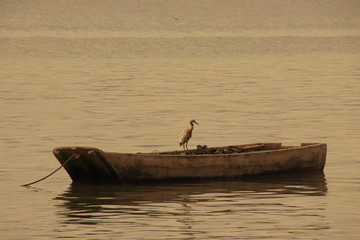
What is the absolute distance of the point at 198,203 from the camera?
19.1 m

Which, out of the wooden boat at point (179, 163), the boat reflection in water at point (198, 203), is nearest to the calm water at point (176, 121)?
the boat reflection in water at point (198, 203)

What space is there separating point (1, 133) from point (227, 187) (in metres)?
10.5

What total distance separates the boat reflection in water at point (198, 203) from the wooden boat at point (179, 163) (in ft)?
0.58

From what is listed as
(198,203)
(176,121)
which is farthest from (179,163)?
(176,121)

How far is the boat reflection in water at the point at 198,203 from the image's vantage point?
57.2ft

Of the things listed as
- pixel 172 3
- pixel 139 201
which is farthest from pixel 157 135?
pixel 172 3

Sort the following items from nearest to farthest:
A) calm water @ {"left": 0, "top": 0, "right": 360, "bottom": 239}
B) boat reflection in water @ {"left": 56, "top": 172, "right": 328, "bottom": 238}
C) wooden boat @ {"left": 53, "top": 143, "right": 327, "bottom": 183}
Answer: boat reflection in water @ {"left": 56, "top": 172, "right": 328, "bottom": 238}, calm water @ {"left": 0, "top": 0, "right": 360, "bottom": 239}, wooden boat @ {"left": 53, "top": 143, "right": 327, "bottom": 183}

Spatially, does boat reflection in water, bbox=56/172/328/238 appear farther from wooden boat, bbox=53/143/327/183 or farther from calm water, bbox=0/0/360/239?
wooden boat, bbox=53/143/327/183

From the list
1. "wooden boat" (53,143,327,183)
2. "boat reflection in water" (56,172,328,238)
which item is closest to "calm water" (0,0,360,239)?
"boat reflection in water" (56,172,328,238)

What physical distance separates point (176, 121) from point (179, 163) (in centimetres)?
1184

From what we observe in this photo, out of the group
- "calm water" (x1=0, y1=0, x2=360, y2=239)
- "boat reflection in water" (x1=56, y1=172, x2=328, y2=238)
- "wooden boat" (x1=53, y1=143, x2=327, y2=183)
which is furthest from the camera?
"wooden boat" (x1=53, y1=143, x2=327, y2=183)

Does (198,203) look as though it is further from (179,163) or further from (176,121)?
(176,121)

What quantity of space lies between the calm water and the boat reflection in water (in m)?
0.03

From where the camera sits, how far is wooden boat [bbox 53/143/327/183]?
65.9 ft
